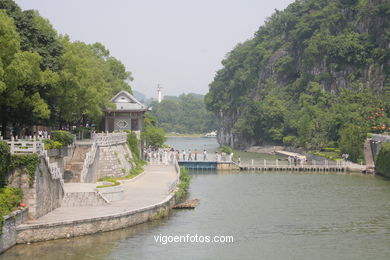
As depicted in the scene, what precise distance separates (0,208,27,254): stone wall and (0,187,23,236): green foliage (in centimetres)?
37

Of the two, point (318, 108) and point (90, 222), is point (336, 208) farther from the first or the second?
point (318, 108)

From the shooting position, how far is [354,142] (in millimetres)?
92438

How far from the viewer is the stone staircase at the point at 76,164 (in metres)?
52.2

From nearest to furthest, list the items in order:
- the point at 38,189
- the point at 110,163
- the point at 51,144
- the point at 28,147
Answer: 1. the point at 38,189
2. the point at 28,147
3. the point at 51,144
4. the point at 110,163

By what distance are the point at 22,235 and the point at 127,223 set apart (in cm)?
738

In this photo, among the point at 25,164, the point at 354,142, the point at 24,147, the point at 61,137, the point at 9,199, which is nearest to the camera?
the point at 9,199

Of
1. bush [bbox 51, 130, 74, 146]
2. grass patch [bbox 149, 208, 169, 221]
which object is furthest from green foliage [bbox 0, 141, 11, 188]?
bush [bbox 51, 130, 74, 146]

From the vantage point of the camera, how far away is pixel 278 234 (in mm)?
42531

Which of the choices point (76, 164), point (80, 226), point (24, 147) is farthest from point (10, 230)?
point (76, 164)

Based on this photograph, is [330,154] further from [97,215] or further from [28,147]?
[28,147]

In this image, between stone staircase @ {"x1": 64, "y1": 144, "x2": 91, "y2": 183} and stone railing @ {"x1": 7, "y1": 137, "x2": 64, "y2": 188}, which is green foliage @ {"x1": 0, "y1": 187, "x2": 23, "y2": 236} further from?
stone staircase @ {"x1": 64, "y1": 144, "x2": 91, "y2": 183}

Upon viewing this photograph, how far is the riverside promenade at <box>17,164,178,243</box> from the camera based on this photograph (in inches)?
1457

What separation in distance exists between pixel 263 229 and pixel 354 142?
51.6 metres

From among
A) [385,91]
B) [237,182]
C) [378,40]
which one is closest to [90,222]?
[237,182]
